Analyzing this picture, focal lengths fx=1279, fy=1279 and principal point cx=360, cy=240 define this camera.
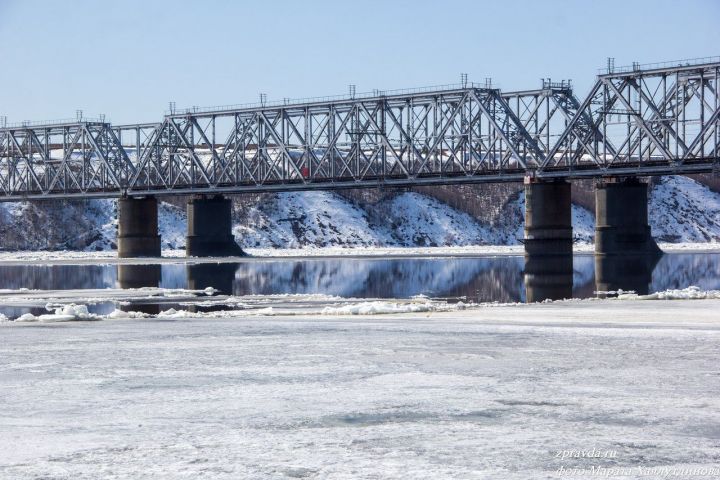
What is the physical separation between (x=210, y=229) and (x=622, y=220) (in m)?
43.4

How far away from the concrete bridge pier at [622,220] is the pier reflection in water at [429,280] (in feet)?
17.6

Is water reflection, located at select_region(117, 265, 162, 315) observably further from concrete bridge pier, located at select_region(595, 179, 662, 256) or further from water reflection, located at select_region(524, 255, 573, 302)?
concrete bridge pier, located at select_region(595, 179, 662, 256)

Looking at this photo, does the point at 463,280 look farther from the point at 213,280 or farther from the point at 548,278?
the point at 213,280

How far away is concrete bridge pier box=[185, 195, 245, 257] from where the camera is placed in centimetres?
11888

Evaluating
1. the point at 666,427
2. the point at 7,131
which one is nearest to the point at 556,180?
the point at 7,131

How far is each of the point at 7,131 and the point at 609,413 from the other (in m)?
144

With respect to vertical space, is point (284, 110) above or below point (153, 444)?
above

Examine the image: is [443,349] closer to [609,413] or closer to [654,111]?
[609,413]

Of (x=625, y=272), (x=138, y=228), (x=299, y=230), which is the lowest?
(x=625, y=272)

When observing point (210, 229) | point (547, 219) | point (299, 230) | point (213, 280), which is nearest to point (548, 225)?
point (547, 219)

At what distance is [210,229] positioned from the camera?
399 ft

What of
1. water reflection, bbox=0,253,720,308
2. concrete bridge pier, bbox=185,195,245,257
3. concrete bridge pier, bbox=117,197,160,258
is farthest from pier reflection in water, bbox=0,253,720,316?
concrete bridge pier, bbox=117,197,160,258

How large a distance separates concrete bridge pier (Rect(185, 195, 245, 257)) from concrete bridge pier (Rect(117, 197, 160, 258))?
4.12m

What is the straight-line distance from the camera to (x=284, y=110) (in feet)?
419
